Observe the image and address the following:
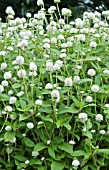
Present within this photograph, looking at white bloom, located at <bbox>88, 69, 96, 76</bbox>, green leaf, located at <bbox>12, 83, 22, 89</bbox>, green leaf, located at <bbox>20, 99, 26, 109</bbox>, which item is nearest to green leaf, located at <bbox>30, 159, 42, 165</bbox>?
green leaf, located at <bbox>20, 99, 26, 109</bbox>

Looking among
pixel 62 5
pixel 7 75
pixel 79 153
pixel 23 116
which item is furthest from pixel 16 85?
pixel 62 5

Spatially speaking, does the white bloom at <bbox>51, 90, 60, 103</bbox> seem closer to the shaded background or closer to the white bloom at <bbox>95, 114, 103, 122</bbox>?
the white bloom at <bbox>95, 114, 103, 122</bbox>

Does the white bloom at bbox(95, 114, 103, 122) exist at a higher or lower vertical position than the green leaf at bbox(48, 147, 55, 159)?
higher

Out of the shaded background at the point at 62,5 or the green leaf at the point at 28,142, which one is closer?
the green leaf at the point at 28,142

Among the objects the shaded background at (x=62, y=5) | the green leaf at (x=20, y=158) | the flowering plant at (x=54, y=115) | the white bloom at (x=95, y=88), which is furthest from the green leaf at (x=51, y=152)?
the shaded background at (x=62, y=5)

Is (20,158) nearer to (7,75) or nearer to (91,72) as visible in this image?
(7,75)

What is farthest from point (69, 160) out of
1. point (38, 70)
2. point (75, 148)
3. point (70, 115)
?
point (38, 70)

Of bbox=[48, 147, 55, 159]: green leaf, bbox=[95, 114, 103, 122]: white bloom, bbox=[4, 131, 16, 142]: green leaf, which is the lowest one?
bbox=[48, 147, 55, 159]: green leaf

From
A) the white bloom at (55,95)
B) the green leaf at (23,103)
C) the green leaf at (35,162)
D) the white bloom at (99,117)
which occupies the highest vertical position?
the white bloom at (55,95)

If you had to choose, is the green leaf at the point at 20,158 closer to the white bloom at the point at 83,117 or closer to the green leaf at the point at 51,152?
the green leaf at the point at 51,152
